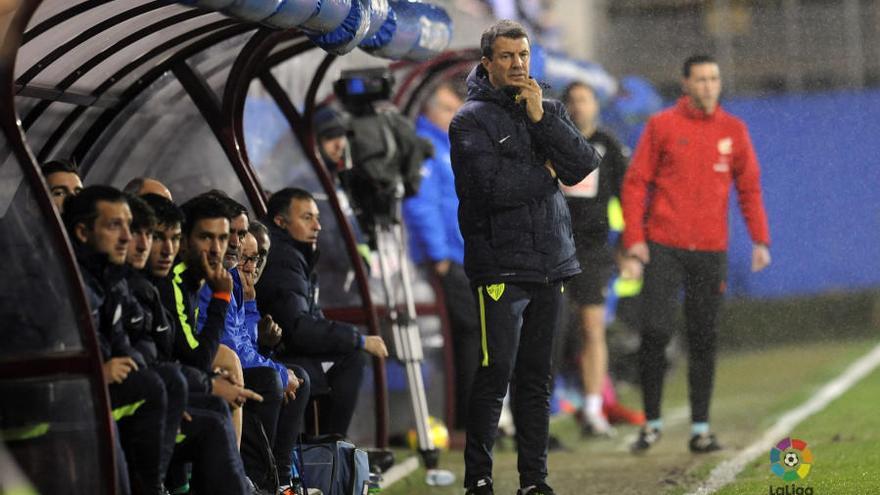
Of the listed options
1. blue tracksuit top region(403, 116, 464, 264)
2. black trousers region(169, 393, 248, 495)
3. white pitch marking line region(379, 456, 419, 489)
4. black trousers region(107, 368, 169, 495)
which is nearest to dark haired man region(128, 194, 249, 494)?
black trousers region(169, 393, 248, 495)

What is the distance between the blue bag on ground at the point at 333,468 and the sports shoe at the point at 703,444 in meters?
2.94

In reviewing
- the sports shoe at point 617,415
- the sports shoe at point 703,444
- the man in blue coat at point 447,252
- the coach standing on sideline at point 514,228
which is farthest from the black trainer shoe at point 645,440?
the coach standing on sideline at point 514,228

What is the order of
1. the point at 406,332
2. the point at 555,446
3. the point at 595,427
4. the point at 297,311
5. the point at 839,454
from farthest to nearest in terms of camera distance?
the point at 595,427, the point at 555,446, the point at 406,332, the point at 839,454, the point at 297,311

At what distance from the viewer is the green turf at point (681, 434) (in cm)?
988

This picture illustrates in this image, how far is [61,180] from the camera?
7777 millimetres

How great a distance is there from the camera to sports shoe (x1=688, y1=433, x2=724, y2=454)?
11070 mm

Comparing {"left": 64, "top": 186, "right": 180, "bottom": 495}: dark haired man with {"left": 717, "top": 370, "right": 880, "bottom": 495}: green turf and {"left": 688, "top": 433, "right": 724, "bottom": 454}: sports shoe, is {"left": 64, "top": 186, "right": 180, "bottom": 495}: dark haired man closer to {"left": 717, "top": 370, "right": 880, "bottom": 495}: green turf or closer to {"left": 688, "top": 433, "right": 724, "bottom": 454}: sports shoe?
{"left": 717, "top": 370, "right": 880, "bottom": 495}: green turf

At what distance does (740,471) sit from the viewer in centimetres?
987

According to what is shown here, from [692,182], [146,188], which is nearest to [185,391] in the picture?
[146,188]

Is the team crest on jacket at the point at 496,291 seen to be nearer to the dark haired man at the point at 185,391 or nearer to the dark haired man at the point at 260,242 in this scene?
the dark haired man at the point at 260,242

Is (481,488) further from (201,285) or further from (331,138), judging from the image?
(331,138)

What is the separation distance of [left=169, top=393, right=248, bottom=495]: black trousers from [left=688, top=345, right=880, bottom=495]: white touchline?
261 centimetres

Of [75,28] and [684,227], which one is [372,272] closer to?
[684,227]

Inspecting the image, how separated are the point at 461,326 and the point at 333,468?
3.94m
